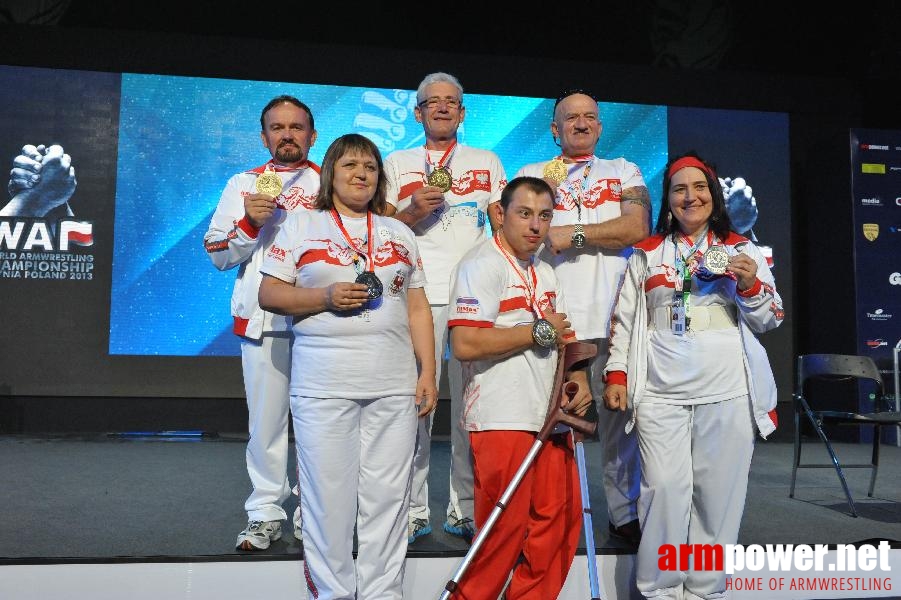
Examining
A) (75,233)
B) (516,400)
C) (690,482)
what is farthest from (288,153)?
(75,233)

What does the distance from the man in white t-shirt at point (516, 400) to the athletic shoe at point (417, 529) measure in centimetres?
59

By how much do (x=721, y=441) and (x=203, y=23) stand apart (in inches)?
251

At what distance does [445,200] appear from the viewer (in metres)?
3.46

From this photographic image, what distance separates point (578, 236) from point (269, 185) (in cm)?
126

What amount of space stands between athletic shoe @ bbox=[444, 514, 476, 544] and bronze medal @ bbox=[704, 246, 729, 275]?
1.40 m

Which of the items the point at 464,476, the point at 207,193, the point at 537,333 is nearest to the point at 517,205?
the point at 537,333

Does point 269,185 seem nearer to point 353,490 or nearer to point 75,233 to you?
point 353,490

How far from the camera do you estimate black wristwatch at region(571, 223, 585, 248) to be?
3.32m

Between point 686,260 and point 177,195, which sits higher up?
point 177,195

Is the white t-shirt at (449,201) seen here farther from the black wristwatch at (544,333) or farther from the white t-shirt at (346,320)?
the black wristwatch at (544,333)

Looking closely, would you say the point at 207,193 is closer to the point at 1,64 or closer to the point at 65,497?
the point at 1,64

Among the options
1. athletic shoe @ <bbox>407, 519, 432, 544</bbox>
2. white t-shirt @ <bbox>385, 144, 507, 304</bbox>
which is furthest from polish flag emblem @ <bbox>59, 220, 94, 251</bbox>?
athletic shoe @ <bbox>407, 519, 432, 544</bbox>

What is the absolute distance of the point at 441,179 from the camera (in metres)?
3.30

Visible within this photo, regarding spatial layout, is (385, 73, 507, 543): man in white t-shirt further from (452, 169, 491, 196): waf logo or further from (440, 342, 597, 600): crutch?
(440, 342, 597, 600): crutch
